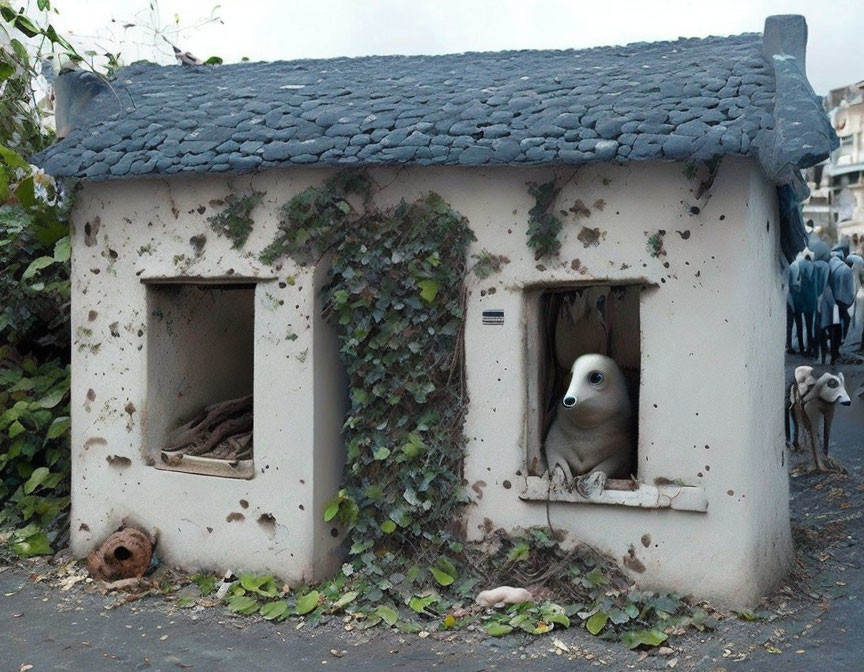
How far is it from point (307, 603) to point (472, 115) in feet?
11.3

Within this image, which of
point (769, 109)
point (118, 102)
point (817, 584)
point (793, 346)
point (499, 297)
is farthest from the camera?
point (793, 346)

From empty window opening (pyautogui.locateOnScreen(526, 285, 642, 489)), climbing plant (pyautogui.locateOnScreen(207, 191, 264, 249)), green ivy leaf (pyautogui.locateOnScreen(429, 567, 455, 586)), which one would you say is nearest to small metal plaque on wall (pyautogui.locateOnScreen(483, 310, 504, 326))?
empty window opening (pyautogui.locateOnScreen(526, 285, 642, 489))

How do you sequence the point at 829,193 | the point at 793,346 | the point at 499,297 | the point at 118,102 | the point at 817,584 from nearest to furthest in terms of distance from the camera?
the point at 499,297 < the point at 817,584 < the point at 118,102 < the point at 793,346 < the point at 829,193

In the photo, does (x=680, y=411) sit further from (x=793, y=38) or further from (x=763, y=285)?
(x=793, y=38)

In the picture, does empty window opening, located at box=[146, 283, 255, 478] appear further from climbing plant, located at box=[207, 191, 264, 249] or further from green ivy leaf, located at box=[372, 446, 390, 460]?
green ivy leaf, located at box=[372, 446, 390, 460]

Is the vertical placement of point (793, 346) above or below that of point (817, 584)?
above

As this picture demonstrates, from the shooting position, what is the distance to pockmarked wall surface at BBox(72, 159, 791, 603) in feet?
19.4

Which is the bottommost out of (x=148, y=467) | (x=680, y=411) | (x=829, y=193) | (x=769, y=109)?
(x=148, y=467)

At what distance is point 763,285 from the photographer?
6.34m

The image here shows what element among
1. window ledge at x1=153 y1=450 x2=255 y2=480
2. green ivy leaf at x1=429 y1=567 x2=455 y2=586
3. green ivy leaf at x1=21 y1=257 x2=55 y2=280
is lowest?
green ivy leaf at x1=429 y1=567 x2=455 y2=586

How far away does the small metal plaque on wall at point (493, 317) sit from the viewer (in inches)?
249

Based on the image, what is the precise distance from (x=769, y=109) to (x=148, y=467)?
5.01 metres

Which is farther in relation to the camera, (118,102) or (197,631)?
(118,102)

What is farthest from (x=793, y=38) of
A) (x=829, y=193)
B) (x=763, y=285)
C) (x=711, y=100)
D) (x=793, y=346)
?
(x=829, y=193)
